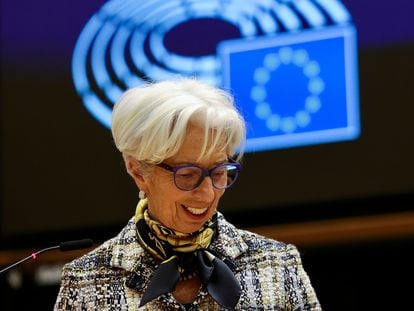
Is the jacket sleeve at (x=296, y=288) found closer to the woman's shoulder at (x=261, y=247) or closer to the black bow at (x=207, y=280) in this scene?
the woman's shoulder at (x=261, y=247)

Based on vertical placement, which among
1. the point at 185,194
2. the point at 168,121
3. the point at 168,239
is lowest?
the point at 168,239

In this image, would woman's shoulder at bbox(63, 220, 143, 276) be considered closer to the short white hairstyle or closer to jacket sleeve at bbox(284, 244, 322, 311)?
the short white hairstyle

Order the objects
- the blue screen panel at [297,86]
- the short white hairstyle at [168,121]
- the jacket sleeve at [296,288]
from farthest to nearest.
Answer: the blue screen panel at [297,86] → the jacket sleeve at [296,288] → the short white hairstyle at [168,121]

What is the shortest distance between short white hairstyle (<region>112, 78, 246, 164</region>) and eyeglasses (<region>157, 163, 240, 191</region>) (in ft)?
0.11

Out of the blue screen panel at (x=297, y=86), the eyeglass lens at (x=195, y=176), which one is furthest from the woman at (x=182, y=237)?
the blue screen panel at (x=297, y=86)

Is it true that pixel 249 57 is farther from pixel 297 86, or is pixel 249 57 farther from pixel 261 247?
pixel 261 247

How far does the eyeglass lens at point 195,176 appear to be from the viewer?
7.14 feet

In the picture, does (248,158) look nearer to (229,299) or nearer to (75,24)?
(75,24)

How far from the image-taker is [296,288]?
7.49ft

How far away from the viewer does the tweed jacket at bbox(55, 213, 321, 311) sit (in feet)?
7.38

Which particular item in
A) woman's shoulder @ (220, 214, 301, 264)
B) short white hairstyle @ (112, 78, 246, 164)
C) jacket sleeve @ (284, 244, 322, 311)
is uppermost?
short white hairstyle @ (112, 78, 246, 164)

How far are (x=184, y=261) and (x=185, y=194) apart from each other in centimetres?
16

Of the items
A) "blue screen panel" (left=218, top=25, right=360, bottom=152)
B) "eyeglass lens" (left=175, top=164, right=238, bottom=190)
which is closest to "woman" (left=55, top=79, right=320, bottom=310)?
"eyeglass lens" (left=175, top=164, right=238, bottom=190)

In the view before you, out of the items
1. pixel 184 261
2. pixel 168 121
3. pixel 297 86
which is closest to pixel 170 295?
pixel 184 261
